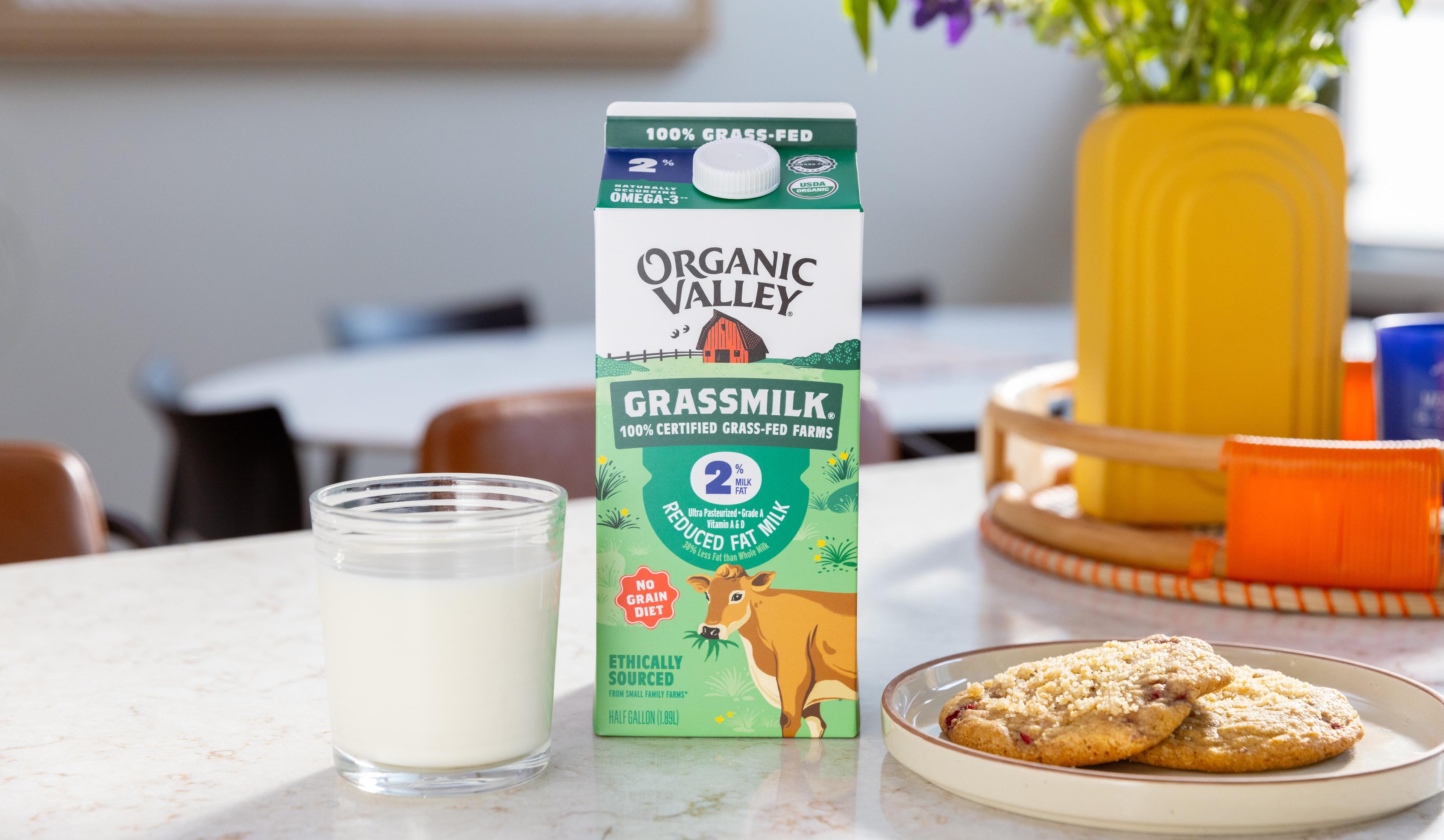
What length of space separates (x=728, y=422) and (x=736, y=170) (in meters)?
0.10

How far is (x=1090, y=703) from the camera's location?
490mm

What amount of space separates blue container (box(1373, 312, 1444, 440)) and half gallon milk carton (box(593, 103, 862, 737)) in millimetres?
504

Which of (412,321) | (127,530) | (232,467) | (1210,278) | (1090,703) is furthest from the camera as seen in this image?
(412,321)

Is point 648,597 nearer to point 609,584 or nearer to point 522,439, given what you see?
point 609,584

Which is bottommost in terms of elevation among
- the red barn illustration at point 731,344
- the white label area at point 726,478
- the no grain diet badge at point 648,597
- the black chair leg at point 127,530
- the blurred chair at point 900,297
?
the black chair leg at point 127,530

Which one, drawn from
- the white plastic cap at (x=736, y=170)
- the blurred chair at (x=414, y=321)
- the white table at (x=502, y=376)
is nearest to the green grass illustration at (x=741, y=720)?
the white plastic cap at (x=736, y=170)

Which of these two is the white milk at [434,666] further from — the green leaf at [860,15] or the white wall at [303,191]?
the white wall at [303,191]

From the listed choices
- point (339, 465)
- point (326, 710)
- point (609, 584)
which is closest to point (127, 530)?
point (339, 465)

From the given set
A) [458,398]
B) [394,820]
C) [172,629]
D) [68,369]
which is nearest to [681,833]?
[394,820]

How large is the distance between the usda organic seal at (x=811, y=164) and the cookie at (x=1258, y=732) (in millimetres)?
261

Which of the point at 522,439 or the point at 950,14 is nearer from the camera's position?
the point at 950,14

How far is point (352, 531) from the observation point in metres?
0.50

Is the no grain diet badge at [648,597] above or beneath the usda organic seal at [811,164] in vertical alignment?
beneath

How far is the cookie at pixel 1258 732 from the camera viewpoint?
48cm
